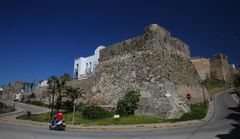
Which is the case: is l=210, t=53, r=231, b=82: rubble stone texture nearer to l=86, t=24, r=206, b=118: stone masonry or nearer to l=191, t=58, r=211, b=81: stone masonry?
l=191, t=58, r=211, b=81: stone masonry

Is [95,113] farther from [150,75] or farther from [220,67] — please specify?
[220,67]

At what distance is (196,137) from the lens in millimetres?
10211

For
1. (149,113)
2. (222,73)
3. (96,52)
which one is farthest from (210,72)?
(149,113)

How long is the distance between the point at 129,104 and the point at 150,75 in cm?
420

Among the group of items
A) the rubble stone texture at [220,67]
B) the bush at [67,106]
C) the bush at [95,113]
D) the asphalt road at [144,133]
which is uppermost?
the rubble stone texture at [220,67]

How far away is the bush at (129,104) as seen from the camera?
70.2 ft

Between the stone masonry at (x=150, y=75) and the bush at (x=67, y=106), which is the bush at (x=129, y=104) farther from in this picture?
the bush at (x=67, y=106)

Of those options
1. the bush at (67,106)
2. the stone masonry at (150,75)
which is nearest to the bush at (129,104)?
the stone masonry at (150,75)

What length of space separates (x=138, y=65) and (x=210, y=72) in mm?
42177

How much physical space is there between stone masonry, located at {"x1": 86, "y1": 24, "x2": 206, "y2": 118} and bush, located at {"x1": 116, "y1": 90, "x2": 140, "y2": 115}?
57cm

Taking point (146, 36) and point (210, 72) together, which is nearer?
point (146, 36)

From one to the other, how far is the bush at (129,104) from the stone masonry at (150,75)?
566 mm

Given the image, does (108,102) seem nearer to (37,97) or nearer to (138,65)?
(138,65)

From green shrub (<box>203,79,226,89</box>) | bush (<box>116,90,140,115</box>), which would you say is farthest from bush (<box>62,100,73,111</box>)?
green shrub (<box>203,79,226,89</box>)
